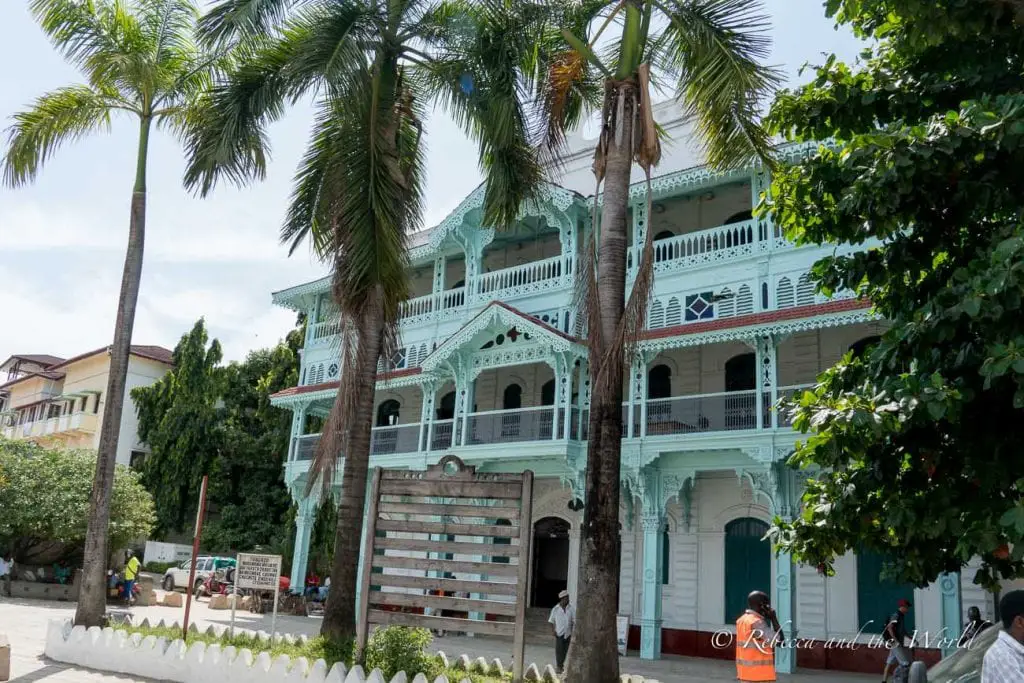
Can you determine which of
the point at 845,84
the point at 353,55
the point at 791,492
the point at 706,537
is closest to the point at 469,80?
the point at 353,55

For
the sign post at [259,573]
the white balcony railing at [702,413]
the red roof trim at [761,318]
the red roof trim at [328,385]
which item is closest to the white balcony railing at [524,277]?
the red roof trim at [328,385]

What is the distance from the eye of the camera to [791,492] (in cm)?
1755

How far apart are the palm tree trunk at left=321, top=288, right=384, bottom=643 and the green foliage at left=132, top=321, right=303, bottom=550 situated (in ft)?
82.4

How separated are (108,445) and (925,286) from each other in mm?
11570

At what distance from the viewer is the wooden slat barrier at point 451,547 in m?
9.62

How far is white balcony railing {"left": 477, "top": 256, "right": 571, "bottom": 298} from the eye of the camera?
72.1ft

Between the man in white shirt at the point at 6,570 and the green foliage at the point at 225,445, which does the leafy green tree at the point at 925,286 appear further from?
the green foliage at the point at 225,445

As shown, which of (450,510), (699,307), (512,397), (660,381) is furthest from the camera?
(512,397)

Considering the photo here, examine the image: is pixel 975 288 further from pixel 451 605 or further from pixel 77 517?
pixel 77 517

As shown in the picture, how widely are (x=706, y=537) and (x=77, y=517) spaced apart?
17058mm

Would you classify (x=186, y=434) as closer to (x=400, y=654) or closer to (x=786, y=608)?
(x=786, y=608)

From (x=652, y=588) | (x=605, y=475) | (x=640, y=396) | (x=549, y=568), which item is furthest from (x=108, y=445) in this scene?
(x=549, y=568)

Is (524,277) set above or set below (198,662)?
above

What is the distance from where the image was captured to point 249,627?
20156 mm
